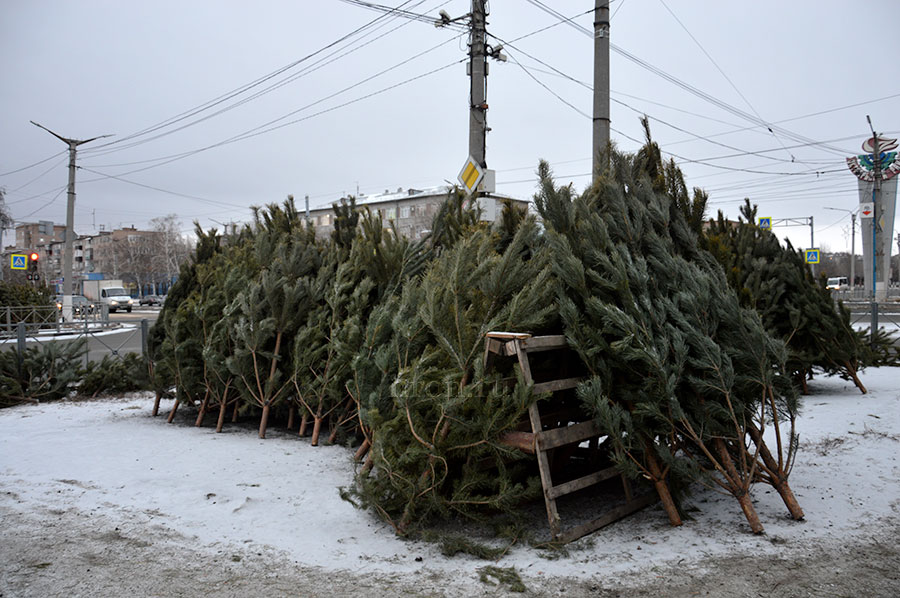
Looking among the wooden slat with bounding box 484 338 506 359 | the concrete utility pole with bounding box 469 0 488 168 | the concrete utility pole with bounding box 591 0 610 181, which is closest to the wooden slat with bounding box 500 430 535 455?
the wooden slat with bounding box 484 338 506 359

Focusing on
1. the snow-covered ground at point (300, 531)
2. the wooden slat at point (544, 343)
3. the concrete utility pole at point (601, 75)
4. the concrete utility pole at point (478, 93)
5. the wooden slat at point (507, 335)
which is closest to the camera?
the snow-covered ground at point (300, 531)

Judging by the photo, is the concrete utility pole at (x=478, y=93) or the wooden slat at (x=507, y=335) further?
the concrete utility pole at (x=478, y=93)

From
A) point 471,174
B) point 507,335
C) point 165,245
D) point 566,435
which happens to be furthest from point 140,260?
point 566,435

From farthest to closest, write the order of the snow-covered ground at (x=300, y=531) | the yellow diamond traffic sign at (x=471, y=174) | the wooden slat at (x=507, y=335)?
the yellow diamond traffic sign at (x=471, y=174) < the wooden slat at (x=507, y=335) < the snow-covered ground at (x=300, y=531)

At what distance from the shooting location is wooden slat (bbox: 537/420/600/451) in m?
3.72

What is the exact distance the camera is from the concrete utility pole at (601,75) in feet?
31.3

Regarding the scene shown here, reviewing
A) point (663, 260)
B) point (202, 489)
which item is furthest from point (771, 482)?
point (202, 489)

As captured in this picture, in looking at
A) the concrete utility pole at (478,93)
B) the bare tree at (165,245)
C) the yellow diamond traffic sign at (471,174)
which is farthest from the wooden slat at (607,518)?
the bare tree at (165,245)

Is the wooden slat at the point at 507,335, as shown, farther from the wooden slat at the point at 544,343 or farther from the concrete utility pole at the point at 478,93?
the concrete utility pole at the point at 478,93

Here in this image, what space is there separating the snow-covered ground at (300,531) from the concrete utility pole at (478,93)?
637 centimetres

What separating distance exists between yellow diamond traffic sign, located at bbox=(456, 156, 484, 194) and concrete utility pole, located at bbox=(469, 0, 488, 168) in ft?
0.89

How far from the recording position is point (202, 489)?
4734mm

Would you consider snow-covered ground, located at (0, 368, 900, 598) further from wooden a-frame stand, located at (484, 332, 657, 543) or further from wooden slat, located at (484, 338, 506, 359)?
wooden slat, located at (484, 338, 506, 359)

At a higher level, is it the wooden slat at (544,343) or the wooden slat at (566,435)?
the wooden slat at (544,343)
